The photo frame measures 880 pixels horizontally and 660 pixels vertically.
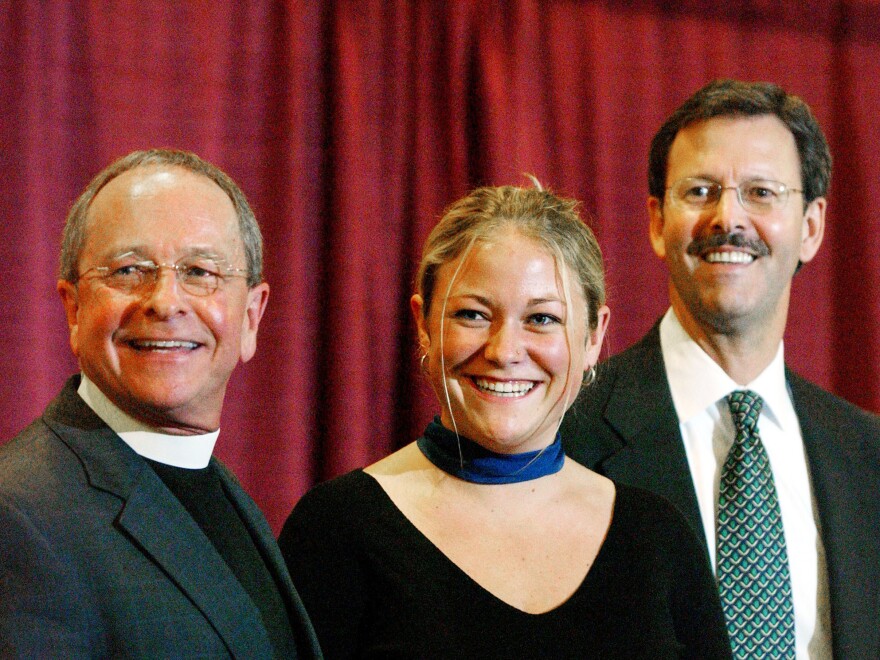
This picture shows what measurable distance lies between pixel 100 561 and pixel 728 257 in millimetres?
1536

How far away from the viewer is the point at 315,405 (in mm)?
3021

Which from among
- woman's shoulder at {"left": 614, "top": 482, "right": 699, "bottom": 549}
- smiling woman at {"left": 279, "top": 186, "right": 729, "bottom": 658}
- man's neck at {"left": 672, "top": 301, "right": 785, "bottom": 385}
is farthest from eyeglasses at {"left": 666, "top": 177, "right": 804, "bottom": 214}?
woman's shoulder at {"left": 614, "top": 482, "right": 699, "bottom": 549}

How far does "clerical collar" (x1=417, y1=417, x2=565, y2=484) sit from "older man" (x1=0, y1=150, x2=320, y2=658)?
12.7 inches

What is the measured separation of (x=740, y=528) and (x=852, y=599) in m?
0.26

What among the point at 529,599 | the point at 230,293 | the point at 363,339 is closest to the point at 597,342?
the point at 529,599

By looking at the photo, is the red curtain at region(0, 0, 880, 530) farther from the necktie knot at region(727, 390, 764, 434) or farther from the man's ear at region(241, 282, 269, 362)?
the man's ear at region(241, 282, 269, 362)

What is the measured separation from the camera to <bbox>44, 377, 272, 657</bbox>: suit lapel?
146 centimetres

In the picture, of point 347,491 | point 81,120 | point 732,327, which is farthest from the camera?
point 81,120

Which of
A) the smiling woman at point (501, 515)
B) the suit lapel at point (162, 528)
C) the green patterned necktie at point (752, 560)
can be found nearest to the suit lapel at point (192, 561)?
the suit lapel at point (162, 528)

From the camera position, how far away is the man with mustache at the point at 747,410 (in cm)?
221

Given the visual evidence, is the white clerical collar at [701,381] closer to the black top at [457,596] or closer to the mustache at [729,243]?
the mustache at [729,243]

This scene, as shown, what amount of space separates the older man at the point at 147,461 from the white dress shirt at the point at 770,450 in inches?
38.7

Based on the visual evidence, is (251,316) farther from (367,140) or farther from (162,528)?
(367,140)

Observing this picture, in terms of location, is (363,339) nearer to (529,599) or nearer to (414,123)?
(414,123)
